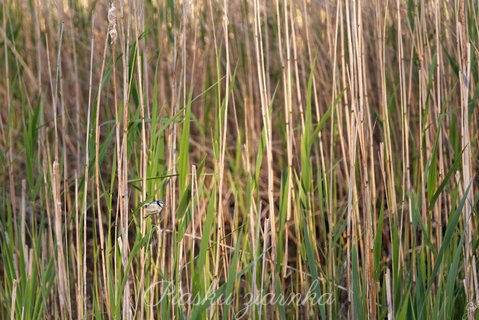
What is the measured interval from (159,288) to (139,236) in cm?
24

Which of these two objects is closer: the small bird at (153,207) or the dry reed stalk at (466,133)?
the small bird at (153,207)

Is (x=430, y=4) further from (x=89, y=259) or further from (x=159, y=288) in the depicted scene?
(x=89, y=259)

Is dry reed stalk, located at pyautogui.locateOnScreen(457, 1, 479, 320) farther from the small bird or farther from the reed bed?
the small bird

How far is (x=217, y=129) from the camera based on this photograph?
5.39ft

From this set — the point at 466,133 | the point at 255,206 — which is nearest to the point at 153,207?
the point at 255,206

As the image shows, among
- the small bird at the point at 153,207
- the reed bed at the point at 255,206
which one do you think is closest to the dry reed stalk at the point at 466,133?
the reed bed at the point at 255,206

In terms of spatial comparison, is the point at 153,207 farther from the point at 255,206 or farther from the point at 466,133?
the point at 466,133

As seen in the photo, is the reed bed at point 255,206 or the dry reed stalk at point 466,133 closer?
the reed bed at point 255,206

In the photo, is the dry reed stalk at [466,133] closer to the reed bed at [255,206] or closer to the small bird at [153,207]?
the reed bed at [255,206]

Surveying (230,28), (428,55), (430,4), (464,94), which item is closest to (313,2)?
(230,28)

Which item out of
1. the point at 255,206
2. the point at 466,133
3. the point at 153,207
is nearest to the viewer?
the point at 153,207

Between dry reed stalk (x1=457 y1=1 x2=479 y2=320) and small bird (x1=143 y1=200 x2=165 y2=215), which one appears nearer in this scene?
small bird (x1=143 y1=200 x2=165 y2=215)

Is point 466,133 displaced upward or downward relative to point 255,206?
upward

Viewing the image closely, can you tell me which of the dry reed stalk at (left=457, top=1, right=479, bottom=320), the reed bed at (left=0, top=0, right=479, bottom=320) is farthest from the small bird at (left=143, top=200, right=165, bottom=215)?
the dry reed stalk at (left=457, top=1, right=479, bottom=320)
